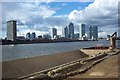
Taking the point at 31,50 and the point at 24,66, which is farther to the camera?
the point at 31,50

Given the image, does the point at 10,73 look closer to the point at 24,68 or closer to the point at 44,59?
the point at 24,68

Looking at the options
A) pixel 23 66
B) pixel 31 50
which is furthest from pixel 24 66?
pixel 31 50

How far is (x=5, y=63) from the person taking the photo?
16.2 metres

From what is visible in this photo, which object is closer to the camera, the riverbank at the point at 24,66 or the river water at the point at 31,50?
the riverbank at the point at 24,66

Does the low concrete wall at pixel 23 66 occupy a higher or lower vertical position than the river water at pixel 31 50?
higher

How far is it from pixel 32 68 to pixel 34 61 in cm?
170

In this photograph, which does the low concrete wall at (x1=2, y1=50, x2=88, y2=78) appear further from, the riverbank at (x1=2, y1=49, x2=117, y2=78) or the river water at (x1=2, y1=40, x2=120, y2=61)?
the river water at (x1=2, y1=40, x2=120, y2=61)

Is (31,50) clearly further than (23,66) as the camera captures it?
Yes

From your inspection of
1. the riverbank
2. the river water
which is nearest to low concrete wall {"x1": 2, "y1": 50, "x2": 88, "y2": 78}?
the riverbank

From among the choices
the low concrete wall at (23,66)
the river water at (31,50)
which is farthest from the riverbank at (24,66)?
the river water at (31,50)

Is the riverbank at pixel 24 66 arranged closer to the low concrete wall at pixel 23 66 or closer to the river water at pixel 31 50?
the low concrete wall at pixel 23 66

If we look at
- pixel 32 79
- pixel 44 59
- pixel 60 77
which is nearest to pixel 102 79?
pixel 60 77

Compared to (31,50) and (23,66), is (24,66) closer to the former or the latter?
(23,66)

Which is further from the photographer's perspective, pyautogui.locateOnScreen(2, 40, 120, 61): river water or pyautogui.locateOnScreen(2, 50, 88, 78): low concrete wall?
pyautogui.locateOnScreen(2, 40, 120, 61): river water
